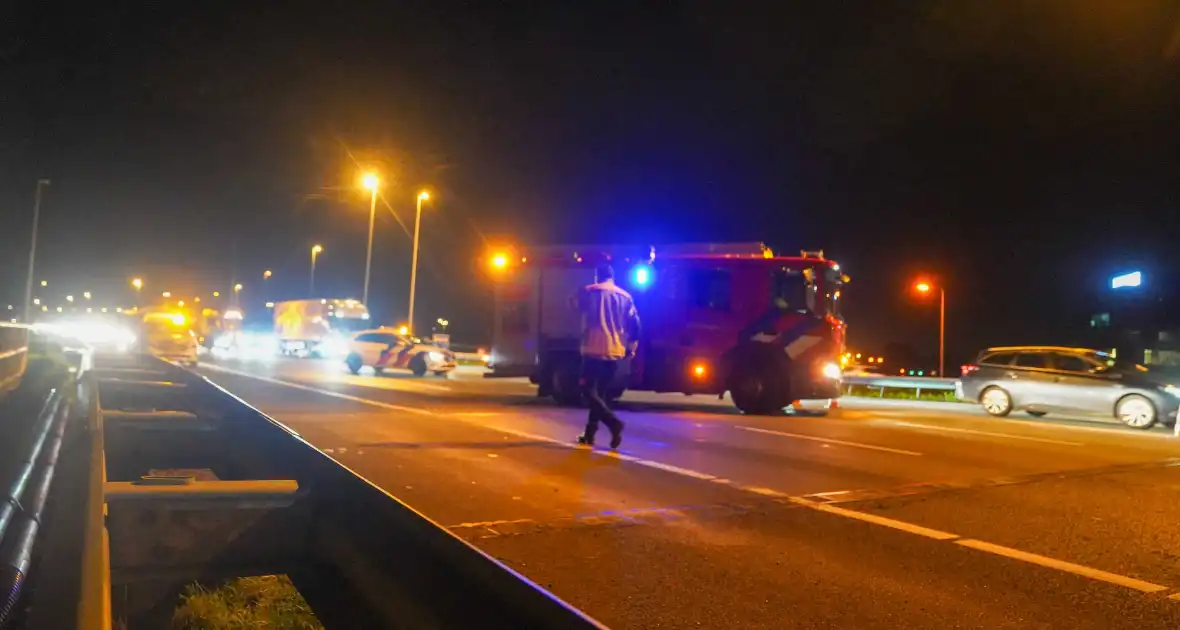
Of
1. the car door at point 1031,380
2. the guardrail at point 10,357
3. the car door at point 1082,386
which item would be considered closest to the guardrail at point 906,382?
the car door at point 1031,380

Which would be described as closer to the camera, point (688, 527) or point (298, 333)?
point (688, 527)

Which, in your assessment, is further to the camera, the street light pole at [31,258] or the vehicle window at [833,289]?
the street light pole at [31,258]

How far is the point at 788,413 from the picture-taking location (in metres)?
16.2

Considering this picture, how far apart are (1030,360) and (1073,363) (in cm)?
80

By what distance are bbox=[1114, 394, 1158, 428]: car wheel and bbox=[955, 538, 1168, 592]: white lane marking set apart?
1286 cm

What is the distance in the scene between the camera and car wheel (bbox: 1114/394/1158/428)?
16141mm

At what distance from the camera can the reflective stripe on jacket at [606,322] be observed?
9258mm

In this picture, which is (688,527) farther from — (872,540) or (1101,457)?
(1101,457)

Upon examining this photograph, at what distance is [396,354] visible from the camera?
96.4 feet

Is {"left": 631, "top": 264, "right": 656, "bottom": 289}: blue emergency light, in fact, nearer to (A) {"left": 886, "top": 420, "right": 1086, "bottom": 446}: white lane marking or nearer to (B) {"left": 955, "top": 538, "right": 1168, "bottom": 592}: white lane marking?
(A) {"left": 886, "top": 420, "right": 1086, "bottom": 446}: white lane marking

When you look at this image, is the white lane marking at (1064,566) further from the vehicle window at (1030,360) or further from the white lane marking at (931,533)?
the vehicle window at (1030,360)

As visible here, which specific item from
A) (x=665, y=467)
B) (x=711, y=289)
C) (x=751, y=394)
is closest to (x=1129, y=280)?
(x=751, y=394)

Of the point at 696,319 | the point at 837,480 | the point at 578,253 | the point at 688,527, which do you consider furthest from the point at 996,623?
the point at 578,253

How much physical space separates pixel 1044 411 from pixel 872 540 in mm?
14284
